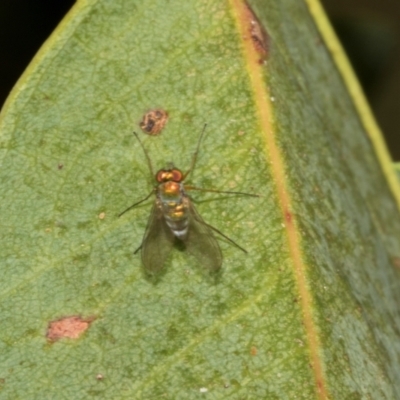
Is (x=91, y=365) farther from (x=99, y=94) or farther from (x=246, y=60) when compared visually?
(x=246, y=60)

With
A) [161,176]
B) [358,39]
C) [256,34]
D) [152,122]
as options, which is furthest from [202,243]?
[358,39]

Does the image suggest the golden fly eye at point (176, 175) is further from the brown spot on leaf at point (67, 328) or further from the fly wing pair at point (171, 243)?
the brown spot on leaf at point (67, 328)

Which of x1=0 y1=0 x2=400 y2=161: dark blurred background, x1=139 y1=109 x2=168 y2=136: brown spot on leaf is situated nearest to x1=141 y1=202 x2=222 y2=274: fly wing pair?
x1=139 y1=109 x2=168 y2=136: brown spot on leaf

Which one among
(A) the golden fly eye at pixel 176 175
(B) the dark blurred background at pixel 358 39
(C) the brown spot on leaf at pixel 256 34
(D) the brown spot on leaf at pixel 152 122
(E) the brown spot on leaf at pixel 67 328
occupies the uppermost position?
(C) the brown spot on leaf at pixel 256 34

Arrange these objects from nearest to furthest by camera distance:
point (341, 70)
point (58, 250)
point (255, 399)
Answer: point (255, 399)
point (58, 250)
point (341, 70)

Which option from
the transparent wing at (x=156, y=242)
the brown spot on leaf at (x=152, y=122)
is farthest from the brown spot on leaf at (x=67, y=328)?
the brown spot on leaf at (x=152, y=122)

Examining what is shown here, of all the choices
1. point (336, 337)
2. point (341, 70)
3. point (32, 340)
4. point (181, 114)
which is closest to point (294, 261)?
point (336, 337)

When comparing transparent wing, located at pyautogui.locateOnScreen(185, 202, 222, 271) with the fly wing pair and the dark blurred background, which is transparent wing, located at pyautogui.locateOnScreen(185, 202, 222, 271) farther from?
the dark blurred background

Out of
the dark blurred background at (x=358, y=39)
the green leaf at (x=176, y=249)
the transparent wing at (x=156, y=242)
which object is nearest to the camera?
the green leaf at (x=176, y=249)
